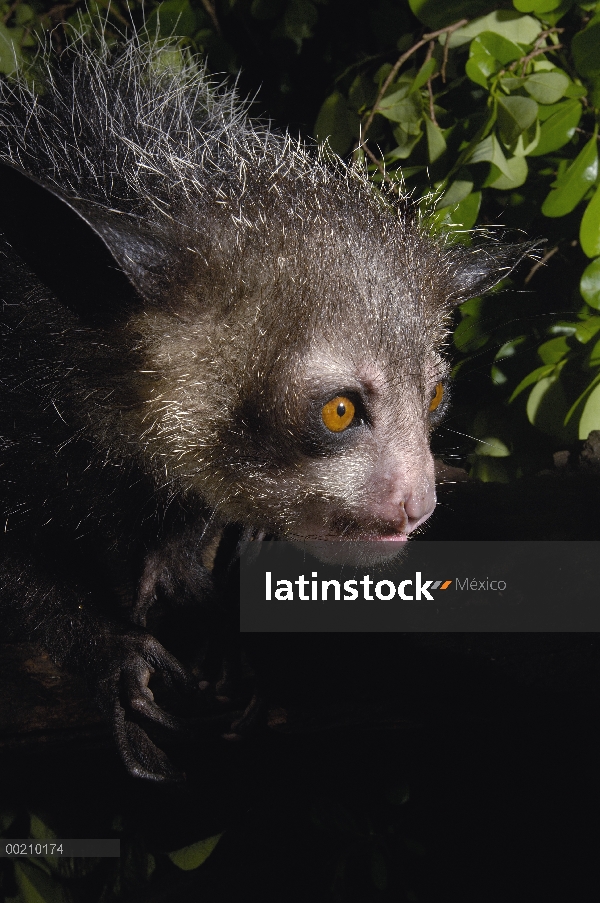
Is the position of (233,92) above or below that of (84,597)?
above

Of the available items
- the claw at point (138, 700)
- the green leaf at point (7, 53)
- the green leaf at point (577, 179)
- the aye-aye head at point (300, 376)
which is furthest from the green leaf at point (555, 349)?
the green leaf at point (7, 53)

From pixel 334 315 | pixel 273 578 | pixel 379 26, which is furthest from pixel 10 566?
pixel 379 26

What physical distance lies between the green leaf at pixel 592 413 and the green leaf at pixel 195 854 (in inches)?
55.2

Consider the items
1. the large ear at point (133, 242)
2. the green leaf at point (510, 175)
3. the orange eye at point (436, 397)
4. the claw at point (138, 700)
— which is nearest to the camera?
the large ear at point (133, 242)

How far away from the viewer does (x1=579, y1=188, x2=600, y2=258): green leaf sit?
1542mm

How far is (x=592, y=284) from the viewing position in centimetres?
162

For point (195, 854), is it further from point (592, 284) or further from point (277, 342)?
point (592, 284)

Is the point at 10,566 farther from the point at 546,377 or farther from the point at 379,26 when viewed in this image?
the point at 379,26

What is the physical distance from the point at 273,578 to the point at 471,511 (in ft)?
1.72

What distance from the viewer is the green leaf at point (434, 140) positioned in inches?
68.7

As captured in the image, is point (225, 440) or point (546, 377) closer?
point (225, 440)

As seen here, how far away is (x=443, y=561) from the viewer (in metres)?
1.61

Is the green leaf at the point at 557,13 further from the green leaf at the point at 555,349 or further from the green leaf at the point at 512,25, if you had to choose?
the green leaf at the point at 555,349

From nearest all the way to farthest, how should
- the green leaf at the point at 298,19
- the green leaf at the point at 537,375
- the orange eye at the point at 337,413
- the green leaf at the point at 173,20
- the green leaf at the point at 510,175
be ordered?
the orange eye at the point at 337,413
the green leaf at the point at 510,175
the green leaf at the point at 537,375
the green leaf at the point at 298,19
the green leaf at the point at 173,20
